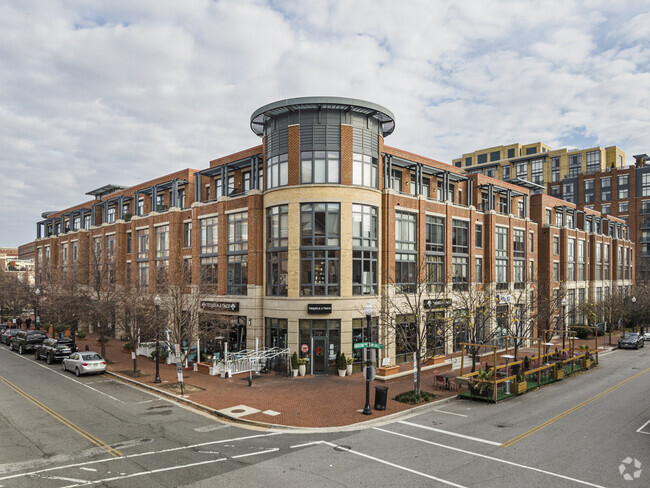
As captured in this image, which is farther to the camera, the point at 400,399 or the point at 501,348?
the point at 501,348

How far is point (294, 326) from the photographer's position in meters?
28.4

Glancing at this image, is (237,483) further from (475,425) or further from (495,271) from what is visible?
(495,271)

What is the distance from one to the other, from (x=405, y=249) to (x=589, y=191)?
79.4 m

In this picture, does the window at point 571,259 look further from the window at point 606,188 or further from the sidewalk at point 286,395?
the window at point 606,188

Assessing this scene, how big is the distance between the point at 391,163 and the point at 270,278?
12351 mm

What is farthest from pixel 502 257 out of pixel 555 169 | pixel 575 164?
pixel 575 164

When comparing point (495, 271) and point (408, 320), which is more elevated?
point (495, 271)

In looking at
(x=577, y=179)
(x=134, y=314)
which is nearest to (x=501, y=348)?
(x=134, y=314)

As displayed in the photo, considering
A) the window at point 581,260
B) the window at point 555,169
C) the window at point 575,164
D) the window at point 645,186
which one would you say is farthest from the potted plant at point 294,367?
the window at point 575,164

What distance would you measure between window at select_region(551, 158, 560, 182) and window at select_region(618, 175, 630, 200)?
1608cm

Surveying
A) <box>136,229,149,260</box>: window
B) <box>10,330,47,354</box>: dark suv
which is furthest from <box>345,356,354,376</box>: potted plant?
<box>10,330,47,354</box>: dark suv

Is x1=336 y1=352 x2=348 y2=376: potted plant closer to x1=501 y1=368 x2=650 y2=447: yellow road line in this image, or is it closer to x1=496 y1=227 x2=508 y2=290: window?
x1=501 y1=368 x2=650 y2=447: yellow road line

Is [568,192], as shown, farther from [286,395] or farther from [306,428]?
[306,428]

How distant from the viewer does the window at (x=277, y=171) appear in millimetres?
29859
